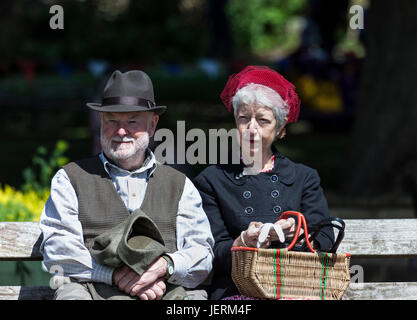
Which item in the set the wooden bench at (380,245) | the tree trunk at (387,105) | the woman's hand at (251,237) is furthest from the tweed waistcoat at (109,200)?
the tree trunk at (387,105)

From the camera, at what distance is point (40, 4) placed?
83.3ft

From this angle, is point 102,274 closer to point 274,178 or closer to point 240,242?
point 240,242

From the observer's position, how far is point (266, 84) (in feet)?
13.9

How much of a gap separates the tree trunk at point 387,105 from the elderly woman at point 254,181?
444cm

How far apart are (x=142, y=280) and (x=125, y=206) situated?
0.41 m

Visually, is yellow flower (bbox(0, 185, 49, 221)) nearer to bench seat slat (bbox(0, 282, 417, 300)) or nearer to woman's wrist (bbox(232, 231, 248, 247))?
woman's wrist (bbox(232, 231, 248, 247))

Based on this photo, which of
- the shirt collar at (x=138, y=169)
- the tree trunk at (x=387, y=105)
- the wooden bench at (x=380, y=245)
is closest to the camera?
the shirt collar at (x=138, y=169)

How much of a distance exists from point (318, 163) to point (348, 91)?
3428 millimetres

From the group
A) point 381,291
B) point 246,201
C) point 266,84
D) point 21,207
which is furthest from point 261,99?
point 21,207

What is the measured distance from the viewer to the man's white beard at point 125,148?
409cm

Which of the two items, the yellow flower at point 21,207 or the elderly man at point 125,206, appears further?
the yellow flower at point 21,207

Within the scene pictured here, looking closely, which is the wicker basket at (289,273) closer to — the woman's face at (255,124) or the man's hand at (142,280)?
the man's hand at (142,280)

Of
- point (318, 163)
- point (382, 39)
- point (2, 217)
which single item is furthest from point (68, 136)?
point (2, 217)

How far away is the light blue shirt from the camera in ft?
12.8
